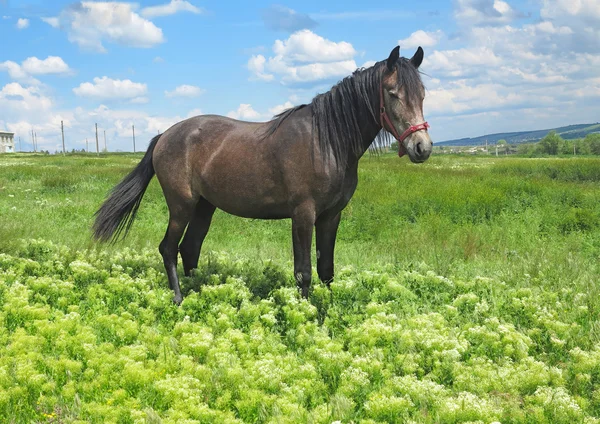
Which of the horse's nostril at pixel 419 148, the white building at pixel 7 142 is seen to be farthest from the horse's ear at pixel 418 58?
the white building at pixel 7 142

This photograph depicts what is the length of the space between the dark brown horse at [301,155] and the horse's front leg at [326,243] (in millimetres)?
13

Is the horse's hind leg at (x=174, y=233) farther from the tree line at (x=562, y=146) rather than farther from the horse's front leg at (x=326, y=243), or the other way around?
the tree line at (x=562, y=146)

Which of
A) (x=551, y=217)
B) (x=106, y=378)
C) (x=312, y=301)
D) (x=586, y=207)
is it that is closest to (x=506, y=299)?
(x=312, y=301)

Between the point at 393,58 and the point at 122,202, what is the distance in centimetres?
422

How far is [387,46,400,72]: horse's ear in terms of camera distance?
5.61m

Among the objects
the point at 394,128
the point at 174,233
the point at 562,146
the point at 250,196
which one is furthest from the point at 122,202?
the point at 562,146

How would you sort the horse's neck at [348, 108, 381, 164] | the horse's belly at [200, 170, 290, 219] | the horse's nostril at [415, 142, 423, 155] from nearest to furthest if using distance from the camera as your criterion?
1. the horse's nostril at [415, 142, 423, 155]
2. the horse's neck at [348, 108, 381, 164]
3. the horse's belly at [200, 170, 290, 219]

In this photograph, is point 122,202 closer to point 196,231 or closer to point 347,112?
point 196,231

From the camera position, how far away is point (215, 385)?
13.2 feet

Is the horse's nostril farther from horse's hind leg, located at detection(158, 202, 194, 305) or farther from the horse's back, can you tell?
horse's hind leg, located at detection(158, 202, 194, 305)

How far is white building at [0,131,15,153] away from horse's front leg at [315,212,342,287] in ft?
477

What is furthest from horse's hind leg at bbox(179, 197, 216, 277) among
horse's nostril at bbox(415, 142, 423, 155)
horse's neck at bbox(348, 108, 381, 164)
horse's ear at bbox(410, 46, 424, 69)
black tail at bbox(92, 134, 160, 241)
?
horse's ear at bbox(410, 46, 424, 69)

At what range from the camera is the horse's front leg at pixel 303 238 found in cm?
582

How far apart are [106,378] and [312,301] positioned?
2698mm
